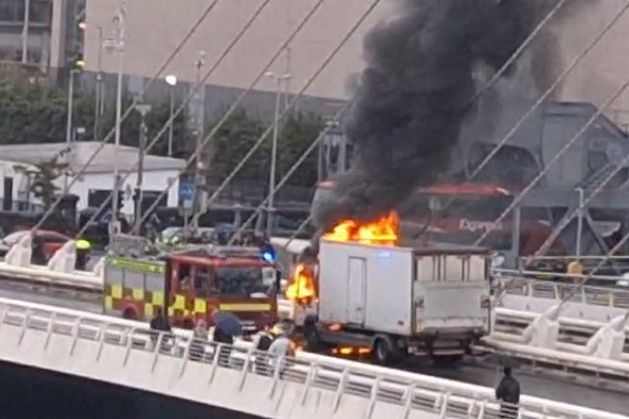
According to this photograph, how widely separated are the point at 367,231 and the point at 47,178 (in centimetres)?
3524

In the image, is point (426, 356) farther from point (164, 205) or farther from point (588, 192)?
point (164, 205)

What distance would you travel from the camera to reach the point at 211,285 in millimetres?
30156

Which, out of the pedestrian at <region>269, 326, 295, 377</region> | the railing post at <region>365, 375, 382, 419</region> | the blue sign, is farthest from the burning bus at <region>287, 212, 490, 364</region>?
the blue sign

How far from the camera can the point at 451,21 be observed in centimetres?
3509

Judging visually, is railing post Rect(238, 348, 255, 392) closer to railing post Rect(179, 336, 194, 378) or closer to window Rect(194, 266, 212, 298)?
railing post Rect(179, 336, 194, 378)

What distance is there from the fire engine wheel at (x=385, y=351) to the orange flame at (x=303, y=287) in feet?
6.46

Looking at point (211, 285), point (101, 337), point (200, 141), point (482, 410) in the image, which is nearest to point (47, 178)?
point (200, 141)

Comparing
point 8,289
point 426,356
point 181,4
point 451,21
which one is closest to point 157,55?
point 181,4

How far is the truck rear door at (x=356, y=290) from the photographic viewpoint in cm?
2979

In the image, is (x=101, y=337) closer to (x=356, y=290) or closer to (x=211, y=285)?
(x=211, y=285)

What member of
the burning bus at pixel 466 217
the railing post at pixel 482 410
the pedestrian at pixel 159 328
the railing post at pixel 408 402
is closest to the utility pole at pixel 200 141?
the burning bus at pixel 466 217

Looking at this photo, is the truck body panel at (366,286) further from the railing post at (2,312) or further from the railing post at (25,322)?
the railing post at (2,312)

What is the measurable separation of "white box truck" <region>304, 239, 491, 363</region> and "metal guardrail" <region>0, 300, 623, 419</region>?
404 cm

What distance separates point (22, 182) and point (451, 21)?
35.2 metres
